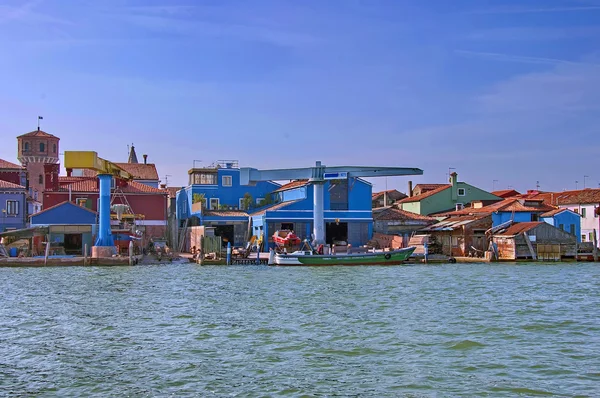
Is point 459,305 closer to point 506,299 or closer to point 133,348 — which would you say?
point 506,299

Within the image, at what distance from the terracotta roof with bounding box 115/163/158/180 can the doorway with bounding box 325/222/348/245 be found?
80.0ft

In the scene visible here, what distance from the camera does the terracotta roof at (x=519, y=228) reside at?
1793 inches

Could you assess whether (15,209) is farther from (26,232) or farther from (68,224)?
(26,232)

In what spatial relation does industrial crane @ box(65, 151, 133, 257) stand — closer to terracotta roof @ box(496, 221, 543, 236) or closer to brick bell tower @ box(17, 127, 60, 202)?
brick bell tower @ box(17, 127, 60, 202)

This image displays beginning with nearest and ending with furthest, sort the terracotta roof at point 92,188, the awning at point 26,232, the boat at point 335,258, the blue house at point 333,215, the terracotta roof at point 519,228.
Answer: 1. the boat at point 335,258
2. the awning at point 26,232
3. the terracotta roof at point 519,228
4. the blue house at point 333,215
5. the terracotta roof at point 92,188

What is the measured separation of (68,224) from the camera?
45.3 metres

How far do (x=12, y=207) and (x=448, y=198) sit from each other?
35819 millimetres

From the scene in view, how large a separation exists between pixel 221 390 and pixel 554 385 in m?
5.79

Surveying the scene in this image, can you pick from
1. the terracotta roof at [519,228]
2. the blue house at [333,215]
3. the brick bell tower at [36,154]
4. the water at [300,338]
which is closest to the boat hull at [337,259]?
the blue house at [333,215]

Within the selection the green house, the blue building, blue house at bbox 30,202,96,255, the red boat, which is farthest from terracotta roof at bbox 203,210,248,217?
the green house

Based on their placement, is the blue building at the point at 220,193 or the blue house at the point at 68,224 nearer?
the blue house at the point at 68,224

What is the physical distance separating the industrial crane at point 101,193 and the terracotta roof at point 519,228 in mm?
25625

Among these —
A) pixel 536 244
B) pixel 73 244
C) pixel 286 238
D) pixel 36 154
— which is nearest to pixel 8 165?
pixel 36 154

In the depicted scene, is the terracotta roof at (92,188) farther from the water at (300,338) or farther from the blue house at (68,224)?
Answer: the water at (300,338)
